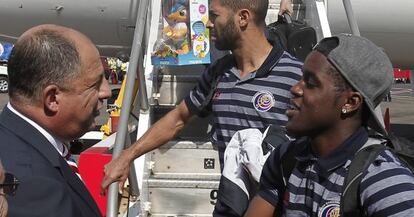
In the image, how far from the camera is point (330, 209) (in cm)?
160

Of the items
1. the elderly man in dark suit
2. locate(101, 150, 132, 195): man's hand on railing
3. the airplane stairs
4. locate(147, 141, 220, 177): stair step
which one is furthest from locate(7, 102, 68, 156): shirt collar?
locate(147, 141, 220, 177): stair step

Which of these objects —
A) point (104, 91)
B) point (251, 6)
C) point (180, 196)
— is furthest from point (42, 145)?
point (180, 196)

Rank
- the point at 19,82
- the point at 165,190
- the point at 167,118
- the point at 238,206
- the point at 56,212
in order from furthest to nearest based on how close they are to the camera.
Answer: the point at 165,190 < the point at 167,118 < the point at 238,206 < the point at 19,82 < the point at 56,212

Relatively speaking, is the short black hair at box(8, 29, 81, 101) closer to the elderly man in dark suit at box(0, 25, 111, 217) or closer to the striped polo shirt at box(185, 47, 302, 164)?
the elderly man in dark suit at box(0, 25, 111, 217)

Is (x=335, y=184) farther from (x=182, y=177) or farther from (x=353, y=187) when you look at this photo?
(x=182, y=177)

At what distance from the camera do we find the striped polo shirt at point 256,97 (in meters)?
2.60

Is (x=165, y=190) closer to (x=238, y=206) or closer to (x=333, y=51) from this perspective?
(x=238, y=206)

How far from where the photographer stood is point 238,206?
2.40 metres

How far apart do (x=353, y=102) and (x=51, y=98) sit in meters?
0.84

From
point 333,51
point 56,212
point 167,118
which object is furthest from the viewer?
point 167,118

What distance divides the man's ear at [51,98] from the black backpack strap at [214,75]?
1340mm

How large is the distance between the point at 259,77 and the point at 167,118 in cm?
59

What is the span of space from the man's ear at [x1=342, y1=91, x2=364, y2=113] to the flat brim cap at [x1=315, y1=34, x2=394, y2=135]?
2 cm

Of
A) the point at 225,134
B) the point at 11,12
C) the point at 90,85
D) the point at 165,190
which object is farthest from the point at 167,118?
the point at 11,12
